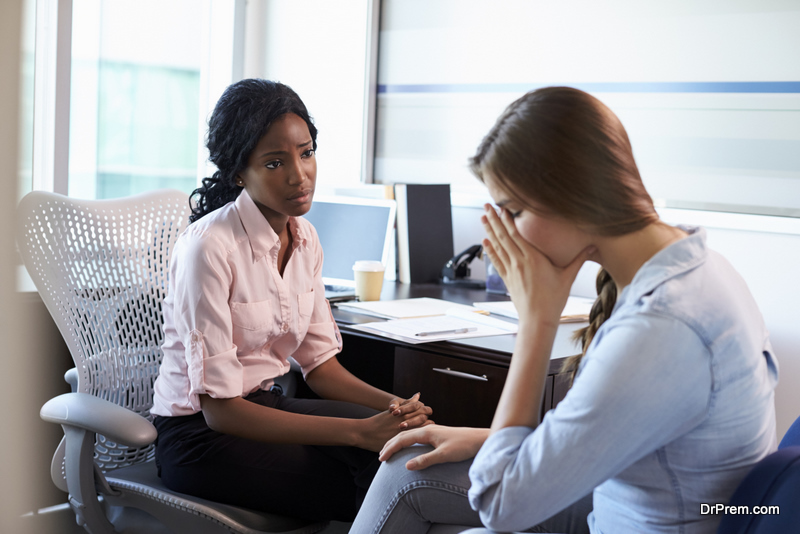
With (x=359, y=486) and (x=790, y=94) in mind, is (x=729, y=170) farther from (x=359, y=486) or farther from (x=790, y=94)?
(x=359, y=486)

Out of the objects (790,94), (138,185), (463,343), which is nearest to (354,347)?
(463,343)

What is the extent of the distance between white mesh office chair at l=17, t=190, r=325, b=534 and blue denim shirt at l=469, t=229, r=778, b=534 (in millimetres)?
628

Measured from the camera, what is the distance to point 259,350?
4.79 feet

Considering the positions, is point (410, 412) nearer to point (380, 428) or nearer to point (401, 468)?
point (380, 428)

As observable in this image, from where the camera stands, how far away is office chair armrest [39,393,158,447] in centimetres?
123

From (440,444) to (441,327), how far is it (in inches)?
20.1

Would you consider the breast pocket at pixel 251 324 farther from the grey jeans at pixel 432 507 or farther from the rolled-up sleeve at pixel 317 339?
the grey jeans at pixel 432 507

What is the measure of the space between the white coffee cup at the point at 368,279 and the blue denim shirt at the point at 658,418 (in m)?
1.10

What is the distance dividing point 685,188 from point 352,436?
127 cm

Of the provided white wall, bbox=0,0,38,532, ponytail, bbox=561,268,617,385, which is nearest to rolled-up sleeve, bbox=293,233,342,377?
ponytail, bbox=561,268,617,385

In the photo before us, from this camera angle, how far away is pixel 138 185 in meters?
2.28

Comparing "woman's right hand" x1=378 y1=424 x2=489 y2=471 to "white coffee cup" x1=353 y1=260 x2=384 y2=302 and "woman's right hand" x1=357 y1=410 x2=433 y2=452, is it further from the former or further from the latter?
"white coffee cup" x1=353 y1=260 x2=384 y2=302

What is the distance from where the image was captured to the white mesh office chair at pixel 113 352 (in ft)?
4.17

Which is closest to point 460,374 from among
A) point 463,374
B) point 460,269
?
point 463,374
